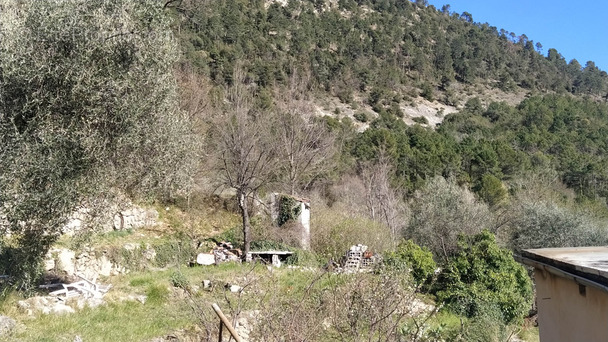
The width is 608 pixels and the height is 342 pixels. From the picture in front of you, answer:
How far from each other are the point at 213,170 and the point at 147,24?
40.5ft

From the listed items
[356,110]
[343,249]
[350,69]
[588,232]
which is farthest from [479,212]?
[350,69]

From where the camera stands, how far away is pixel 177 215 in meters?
18.8

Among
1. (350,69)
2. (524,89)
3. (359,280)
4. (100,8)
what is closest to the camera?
(359,280)

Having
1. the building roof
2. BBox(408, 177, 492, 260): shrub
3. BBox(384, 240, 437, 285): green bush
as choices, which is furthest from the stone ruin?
the building roof

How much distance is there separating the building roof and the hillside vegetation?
141cm

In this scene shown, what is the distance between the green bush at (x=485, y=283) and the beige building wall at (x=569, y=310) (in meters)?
6.81

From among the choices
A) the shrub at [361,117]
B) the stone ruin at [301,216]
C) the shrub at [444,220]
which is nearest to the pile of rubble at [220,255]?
the stone ruin at [301,216]

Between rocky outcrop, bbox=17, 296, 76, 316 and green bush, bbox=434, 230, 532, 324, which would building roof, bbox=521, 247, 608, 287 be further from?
rocky outcrop, bbox=17, 296, 76, 316

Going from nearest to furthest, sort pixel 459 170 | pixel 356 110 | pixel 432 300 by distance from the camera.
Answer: pixel 432 300, pixel 459 170, pixel 356 110

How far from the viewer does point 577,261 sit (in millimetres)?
5312

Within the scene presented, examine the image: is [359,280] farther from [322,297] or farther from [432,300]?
[432,300]

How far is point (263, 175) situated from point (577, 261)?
597 inches

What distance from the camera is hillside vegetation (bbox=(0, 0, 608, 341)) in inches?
285

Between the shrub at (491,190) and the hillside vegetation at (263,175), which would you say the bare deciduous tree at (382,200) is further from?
the shrub at (491,190)
